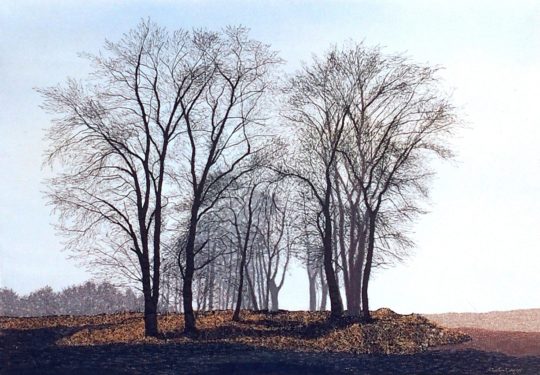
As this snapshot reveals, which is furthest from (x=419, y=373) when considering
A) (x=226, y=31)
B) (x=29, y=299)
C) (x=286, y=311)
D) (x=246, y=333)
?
(x=29, y=299)

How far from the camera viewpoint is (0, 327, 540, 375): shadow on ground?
23.1m

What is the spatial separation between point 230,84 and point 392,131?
7.47 m

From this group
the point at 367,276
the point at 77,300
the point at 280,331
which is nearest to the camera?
the point at 280,331

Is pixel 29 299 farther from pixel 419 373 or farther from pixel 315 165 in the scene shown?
pixel 419 373

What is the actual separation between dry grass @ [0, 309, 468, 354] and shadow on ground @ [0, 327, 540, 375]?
1795 mm

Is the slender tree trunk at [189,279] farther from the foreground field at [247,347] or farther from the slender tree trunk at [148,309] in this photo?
the slender tree trunk at [148,309]

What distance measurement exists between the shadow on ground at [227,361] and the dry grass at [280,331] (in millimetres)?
1795

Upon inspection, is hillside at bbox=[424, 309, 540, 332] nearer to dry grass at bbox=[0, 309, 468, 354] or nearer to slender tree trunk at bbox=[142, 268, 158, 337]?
dry grass at bbox=[0, 309, 468, 354]

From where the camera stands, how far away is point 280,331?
3209 centimetres

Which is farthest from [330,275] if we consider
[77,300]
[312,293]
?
[77,300]

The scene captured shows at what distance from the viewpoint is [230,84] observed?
1331 inches

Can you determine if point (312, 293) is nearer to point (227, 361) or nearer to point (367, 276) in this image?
point (367, 276)

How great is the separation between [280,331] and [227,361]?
7.80m

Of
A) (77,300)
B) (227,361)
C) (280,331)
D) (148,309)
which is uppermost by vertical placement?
(77,300)
